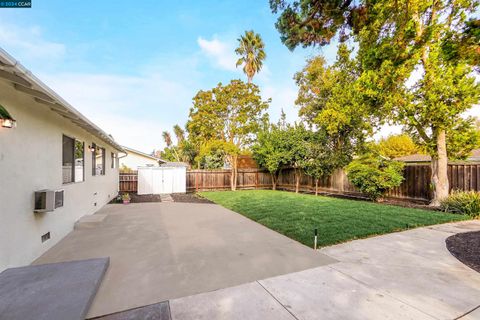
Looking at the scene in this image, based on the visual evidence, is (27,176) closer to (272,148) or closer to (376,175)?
(376,175)

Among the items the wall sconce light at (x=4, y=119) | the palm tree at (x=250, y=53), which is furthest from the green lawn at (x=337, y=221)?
the palm tree at (x=250, y=53)

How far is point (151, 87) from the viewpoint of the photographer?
1195cm

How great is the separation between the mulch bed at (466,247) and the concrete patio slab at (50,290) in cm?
513

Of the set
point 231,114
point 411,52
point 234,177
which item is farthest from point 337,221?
point 231,114

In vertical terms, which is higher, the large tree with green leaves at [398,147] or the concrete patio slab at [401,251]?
the large tree with green leaves at [398,147]

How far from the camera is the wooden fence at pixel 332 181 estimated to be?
787cm

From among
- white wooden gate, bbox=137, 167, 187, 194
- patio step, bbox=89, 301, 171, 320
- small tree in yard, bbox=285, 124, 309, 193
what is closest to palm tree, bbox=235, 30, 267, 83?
small tree in yard, bbox=285, 124, 309, 193

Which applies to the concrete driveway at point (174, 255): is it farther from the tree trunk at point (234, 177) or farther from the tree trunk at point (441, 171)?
the tree trunk at point (234, 177)

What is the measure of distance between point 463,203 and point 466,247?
404 centimetres

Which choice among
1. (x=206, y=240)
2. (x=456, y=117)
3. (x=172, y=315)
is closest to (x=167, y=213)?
(x=206, y=240)

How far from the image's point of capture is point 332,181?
12820 millimetres

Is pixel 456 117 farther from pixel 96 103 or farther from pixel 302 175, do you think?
pixel 96 103

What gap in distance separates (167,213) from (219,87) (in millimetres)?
10808

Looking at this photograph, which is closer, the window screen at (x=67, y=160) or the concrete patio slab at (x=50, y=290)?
the concrete patio slab at (x=50, y=290)
